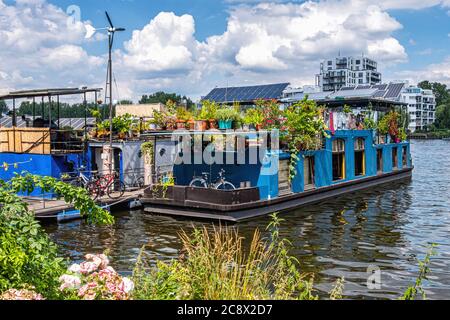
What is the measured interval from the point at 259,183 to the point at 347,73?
159 metres

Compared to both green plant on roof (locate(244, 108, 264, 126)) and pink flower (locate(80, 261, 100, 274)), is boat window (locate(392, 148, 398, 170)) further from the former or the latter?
pink flower (locate(80, 261, 100, 274))

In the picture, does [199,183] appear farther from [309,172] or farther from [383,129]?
[383,129]

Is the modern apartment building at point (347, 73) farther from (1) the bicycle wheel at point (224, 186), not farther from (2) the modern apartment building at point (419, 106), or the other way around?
(1) the bicycle wheel at point (224, 186)

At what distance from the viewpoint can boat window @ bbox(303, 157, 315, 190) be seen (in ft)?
74.3

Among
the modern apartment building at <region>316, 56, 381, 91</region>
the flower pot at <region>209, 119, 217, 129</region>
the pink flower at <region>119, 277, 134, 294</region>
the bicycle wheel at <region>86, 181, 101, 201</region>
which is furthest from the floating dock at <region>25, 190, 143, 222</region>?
the modern apartment building at <region>316, 56, 381, 91</region>

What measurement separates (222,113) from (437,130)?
417 feet

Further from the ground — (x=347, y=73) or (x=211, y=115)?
(x=347, y=73)

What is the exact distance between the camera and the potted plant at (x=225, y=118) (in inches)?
741

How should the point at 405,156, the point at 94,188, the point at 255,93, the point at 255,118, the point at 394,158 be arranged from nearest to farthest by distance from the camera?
the point at 255,118, the point at 94,188, the point at 394,158, the point at 405,156, the point at 255,93

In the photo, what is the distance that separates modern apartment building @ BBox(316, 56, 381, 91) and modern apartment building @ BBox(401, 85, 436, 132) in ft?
54.9

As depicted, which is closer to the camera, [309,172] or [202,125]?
[202,125]

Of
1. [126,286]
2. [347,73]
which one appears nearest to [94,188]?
[126,286]

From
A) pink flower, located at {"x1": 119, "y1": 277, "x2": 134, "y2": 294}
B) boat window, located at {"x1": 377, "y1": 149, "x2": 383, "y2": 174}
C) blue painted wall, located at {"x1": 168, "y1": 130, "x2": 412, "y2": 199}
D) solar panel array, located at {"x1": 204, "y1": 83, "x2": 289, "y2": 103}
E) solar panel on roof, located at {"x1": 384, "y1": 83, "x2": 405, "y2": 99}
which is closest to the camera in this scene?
pink flower, located at {"x1": 119, "y1": 277, "x2": 134, "y2": 294}

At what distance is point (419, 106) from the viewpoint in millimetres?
154500
